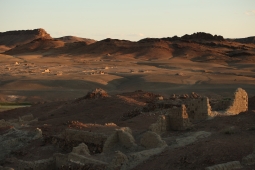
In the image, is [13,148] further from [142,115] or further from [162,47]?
[162,47]

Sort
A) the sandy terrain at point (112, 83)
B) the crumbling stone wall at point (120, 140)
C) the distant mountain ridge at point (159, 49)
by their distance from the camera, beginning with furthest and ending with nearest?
1. the distant mountain ridge at point (159, 49)
2. the sandy terrain at point (112, 83)
3. the crumbling stone wall at point (120, 140)

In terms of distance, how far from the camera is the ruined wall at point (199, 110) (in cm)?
1534

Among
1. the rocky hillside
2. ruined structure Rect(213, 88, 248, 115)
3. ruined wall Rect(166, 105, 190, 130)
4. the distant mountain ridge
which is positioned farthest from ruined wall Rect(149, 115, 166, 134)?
the rocky hillside

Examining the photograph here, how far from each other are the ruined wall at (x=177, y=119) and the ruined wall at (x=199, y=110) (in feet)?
3.33

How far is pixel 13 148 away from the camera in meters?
16.0

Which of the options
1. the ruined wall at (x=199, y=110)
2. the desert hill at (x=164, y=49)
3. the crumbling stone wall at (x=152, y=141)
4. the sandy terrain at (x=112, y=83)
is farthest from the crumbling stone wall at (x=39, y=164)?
the desert hill at (x=164, y=49)

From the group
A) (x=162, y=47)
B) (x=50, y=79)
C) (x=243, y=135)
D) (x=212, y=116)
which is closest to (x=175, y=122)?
(x=212, y=116)

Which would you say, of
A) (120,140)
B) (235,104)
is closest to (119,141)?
(120,140)

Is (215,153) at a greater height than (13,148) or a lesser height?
greater

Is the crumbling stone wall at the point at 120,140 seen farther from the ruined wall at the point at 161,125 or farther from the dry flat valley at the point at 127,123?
the ruined wall at the point at 161,125

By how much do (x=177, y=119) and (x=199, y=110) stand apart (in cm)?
143

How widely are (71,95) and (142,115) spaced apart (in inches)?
849

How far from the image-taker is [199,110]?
1544 cm

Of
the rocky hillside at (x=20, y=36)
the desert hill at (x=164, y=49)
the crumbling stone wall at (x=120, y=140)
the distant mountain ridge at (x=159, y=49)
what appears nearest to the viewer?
the crumbling stone wall at (x=120, y=140)
